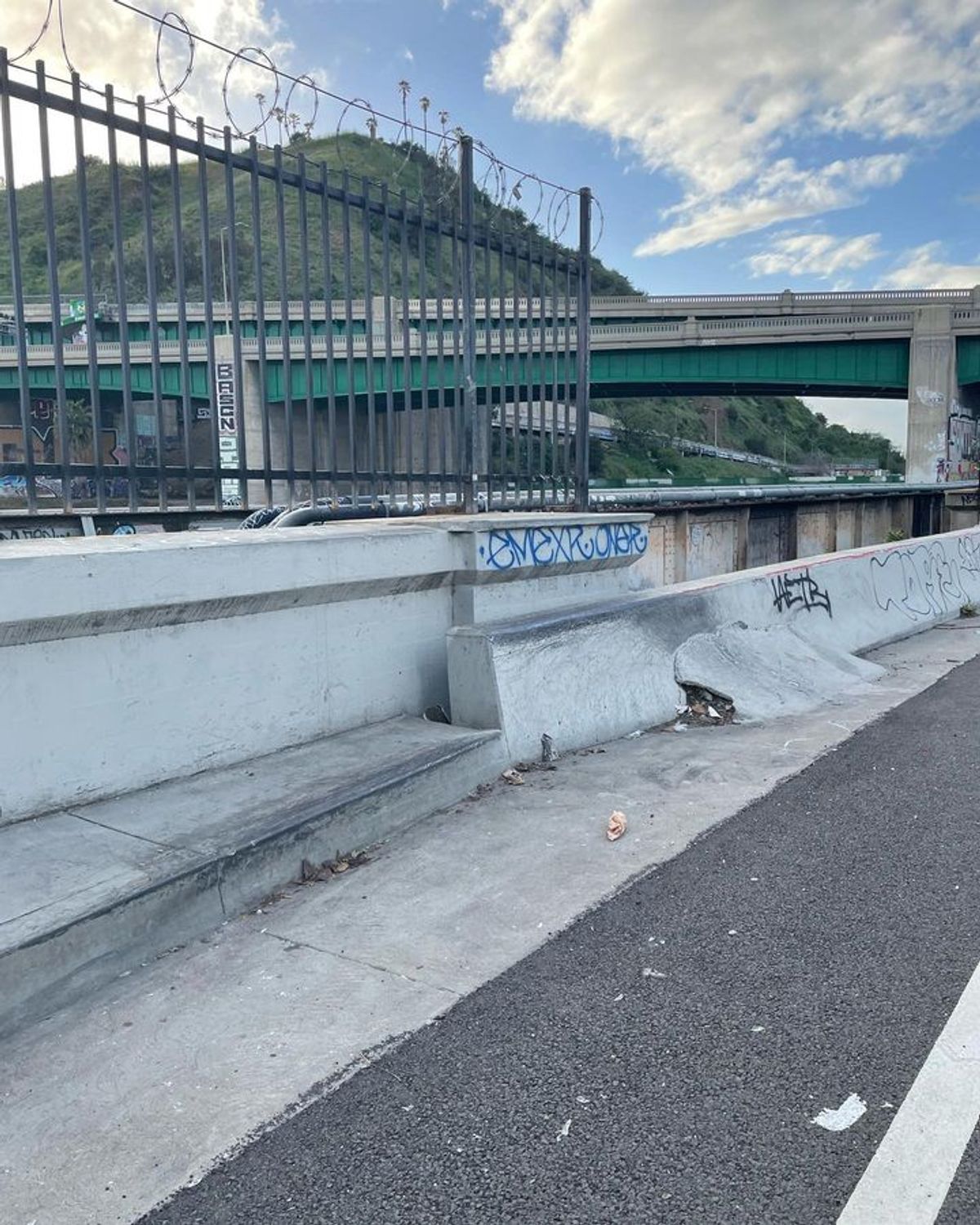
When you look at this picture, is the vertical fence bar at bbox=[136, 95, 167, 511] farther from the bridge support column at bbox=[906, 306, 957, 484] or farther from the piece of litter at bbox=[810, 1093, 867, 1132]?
the bridge support column at bbox=[906, 306, 957, 484]

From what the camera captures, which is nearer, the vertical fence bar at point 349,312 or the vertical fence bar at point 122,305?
the vertical fence bar at point 122,305

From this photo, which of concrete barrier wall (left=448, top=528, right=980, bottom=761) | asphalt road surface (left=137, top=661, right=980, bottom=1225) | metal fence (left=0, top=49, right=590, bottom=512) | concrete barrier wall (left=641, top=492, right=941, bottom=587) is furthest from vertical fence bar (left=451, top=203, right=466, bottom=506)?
concrete barrier wall (left=641, top=492, right=941, bottom=587)

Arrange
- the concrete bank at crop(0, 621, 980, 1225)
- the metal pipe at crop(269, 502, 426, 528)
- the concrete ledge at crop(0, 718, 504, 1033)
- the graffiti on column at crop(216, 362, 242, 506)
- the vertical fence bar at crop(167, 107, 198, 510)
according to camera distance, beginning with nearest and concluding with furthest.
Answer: the concrete bank at crop(0, 621, 980, 1225) → the concrete ledge at crop(0, 718, 504, 1033) → the vertical fence bar at crop(167, 107, 198, 510) → the graffiti on column at crop(216, 362, 242, 506) → the metal pipe at crop(269, 502, 426, 528)

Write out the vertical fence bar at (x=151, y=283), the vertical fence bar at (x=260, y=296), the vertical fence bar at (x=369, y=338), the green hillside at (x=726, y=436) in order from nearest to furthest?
the vertical fence bar at (x=151, y=283) < the vertical fence bar at (x=260, y=296) < the vertical fence bar at (x=369, y=338) < the green hillside at (x=726, y=436)

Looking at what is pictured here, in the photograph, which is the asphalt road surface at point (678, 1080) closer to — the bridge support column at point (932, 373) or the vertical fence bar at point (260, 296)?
the vertical fence bar at point (260, 296)

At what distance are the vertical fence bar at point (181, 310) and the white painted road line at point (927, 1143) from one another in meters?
4.08

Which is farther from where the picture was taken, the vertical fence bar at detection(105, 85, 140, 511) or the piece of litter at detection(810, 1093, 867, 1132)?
the vertical fence bar at detection(105, 85, 140, 511)

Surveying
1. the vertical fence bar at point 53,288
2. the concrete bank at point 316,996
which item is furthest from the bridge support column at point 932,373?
the vertical fence bar at point 53,288

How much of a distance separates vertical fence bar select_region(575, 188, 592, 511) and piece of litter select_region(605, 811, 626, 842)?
3483mm

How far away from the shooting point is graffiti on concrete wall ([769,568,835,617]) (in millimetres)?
9102

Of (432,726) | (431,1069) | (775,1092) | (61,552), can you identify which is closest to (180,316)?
(61,552)

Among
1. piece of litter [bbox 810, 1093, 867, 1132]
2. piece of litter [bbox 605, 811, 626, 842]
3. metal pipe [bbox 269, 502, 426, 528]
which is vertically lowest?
piece of litter [bbox 605, 811, 626, 842]

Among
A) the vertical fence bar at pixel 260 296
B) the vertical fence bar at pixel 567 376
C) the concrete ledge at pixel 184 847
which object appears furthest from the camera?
the vertical fence bar at pixel 567 376

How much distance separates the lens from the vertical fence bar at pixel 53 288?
13.3ft
